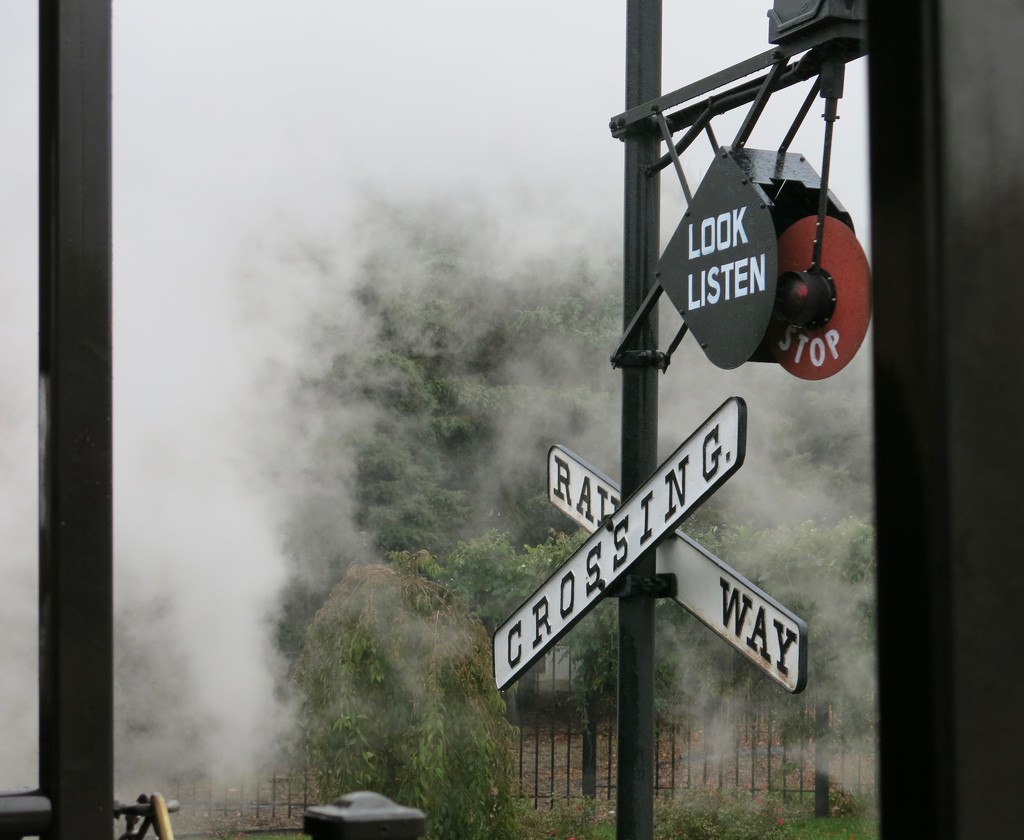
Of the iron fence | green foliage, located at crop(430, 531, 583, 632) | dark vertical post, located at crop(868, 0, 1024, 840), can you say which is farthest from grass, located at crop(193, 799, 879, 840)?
dark vertical post, located at crop(868, 0, 1024, 840)

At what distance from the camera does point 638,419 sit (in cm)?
287

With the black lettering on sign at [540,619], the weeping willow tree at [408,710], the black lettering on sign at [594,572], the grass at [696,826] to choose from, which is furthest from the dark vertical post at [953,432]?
the grass at [696,826]

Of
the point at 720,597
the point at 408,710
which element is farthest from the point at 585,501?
the point at 408,710

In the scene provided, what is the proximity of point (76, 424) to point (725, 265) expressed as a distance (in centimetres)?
147

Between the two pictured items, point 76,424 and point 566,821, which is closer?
point 76,424

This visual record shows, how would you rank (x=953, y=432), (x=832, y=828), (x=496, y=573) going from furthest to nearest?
1. (x=496, y=573)
2. (x=832, y=828)
3. (x=953, y=432)

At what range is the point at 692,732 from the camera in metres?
7.06

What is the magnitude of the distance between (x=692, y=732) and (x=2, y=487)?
12.5ft

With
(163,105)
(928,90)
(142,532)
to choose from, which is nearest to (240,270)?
(163,105)

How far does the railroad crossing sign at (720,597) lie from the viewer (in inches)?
97.1

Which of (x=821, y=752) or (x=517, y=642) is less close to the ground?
(x=517, y=642)

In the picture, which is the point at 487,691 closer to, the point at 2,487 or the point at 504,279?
the point at 2,487

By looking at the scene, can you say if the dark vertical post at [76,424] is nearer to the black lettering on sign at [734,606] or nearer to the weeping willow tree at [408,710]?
the black lettering on sign at [734,606]

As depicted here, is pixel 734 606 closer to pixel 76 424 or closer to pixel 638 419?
pixel 638 419
